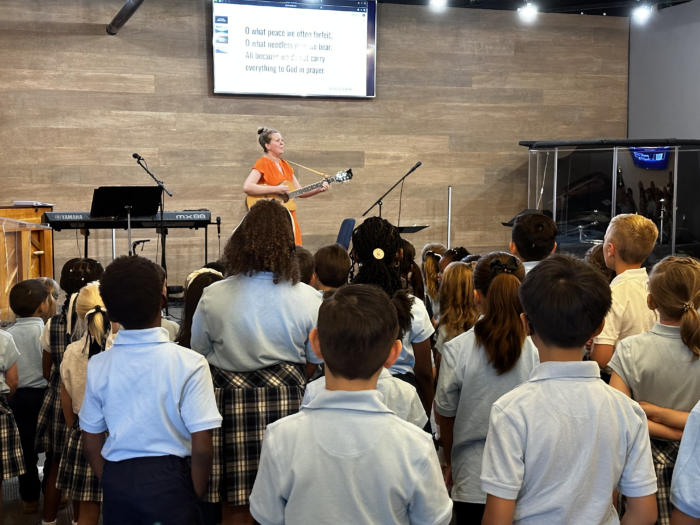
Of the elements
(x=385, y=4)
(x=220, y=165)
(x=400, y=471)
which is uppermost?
(x=385, y=4)

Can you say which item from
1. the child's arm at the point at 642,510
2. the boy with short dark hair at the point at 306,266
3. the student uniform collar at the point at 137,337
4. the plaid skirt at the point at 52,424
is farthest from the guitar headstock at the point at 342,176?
the child's arm at the point at 642,510

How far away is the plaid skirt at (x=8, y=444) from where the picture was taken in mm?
2432

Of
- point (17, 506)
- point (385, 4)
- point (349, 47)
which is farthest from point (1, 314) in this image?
point (385, 4)

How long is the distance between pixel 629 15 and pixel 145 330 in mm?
9196

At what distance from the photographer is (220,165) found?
8.09m

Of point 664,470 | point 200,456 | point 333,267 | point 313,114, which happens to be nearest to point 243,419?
point 200,456

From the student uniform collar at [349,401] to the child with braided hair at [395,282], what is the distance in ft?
3.51

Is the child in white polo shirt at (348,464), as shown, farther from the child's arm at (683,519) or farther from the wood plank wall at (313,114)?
the wood plank wall at (313,114)

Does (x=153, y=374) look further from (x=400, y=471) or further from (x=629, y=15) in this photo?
(x=629, y=15)

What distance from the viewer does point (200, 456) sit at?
1.78 meters

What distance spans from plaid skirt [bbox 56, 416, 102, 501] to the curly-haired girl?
1.53 feet

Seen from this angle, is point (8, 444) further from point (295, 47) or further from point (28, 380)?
point (295, 47)

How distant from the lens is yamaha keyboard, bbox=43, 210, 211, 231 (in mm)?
5762

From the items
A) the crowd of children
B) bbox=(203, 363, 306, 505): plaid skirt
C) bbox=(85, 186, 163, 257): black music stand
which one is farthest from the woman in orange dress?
bbox=(203, 363, 306, 505): plaid skirt
